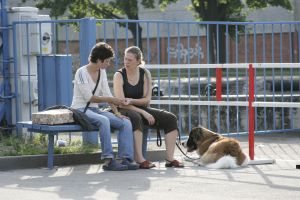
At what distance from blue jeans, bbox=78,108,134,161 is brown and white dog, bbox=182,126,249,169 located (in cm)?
98

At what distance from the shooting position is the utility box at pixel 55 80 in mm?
11789

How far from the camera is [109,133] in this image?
10.2 m

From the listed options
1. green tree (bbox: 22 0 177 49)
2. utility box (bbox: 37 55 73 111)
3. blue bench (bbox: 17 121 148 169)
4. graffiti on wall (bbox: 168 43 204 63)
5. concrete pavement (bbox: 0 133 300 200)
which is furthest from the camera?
green tree (bbox: 22 0 177 49)

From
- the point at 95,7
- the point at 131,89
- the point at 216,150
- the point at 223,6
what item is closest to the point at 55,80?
the point at 131,89

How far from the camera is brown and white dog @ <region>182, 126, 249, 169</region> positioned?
1022 cm

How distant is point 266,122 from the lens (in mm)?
14398

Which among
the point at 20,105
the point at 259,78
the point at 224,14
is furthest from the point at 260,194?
the point at 224,14

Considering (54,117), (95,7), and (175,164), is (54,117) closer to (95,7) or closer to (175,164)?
(175,164)

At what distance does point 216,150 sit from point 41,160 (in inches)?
85.1

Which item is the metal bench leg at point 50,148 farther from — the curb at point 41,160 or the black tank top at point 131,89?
the black tank top at point 131,89

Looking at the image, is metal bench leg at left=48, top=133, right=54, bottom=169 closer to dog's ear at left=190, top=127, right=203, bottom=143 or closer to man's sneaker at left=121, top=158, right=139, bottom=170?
man's sneaker at left=121, top=158, right=139, bottom=170

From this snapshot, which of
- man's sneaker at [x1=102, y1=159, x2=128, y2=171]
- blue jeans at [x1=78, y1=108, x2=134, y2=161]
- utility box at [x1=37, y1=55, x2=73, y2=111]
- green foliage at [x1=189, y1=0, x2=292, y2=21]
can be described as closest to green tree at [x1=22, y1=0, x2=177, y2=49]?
green foliage at [x1=189, y1=0, x2=292, y2=21]

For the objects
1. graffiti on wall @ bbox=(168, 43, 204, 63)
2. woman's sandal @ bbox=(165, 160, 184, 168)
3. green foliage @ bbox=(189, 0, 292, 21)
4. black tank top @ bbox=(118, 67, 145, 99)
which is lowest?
woman's sandal @ bbox=(165, 160, 184, 168)

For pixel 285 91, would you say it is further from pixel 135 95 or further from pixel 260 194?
pixel 260 194
